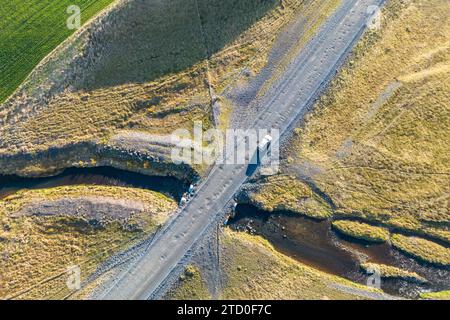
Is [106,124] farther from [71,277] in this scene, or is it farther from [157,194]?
[71,277]

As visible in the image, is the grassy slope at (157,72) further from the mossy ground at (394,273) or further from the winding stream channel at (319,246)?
the mossy ground at (394,273)

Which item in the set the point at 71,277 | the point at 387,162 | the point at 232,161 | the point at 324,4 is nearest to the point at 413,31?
the point at 324,4

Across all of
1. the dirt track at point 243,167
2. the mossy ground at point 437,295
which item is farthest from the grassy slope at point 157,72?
the mossy ground at point 437,295

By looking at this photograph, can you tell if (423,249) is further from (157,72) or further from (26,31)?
(26,31)

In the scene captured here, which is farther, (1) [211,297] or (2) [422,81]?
(2) [422,81]

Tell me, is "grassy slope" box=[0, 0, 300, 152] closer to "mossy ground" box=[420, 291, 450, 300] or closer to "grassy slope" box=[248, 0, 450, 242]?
"grassy slope" box=[248, 0, 450, 242]

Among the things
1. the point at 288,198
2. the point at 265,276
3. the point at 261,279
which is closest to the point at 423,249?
the point at 288,198
